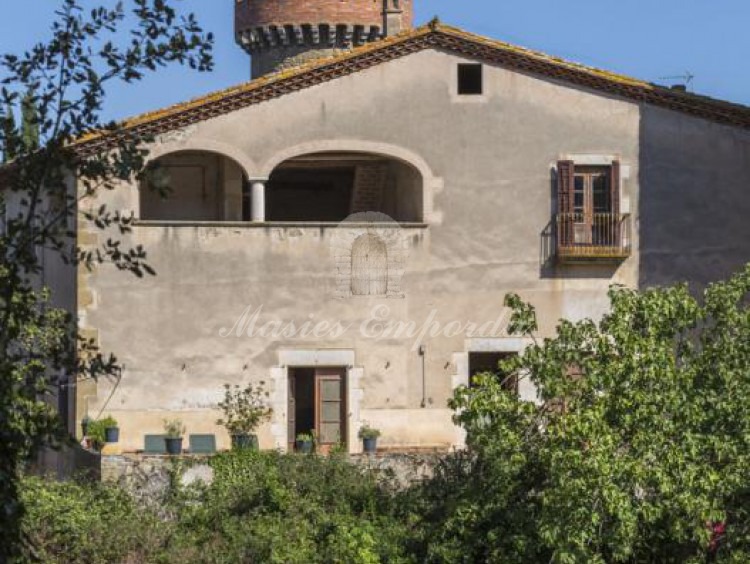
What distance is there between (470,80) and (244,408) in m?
7.03

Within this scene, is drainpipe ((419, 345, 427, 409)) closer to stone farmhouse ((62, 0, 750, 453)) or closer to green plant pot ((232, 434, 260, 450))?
stone farmhouse ((62, 0, 750, 453))

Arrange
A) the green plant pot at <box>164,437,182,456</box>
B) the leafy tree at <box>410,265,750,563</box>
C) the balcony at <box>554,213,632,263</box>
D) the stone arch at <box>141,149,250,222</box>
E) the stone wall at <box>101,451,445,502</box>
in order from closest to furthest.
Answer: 1. the leafy tree at <box>410,265,750,563</box>
2. the stone wall at <box>101,451,445,502</box>
3. the green plant pot at <box>164,437,182,456</box>
4. the balcony at <box>554,213,632,263</box>
5. the stone arch at <box>141,149,250,222</box>

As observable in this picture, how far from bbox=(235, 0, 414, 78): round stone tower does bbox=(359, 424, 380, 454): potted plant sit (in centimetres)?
2074

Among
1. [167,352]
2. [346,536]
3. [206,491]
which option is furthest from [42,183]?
[167,352]

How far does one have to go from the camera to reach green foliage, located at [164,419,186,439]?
32.5 m

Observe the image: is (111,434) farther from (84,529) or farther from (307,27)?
(307,27)

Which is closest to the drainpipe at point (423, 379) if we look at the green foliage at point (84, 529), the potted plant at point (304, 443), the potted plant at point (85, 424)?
the potted plant at point (304, 443)

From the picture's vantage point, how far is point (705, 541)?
23.9 m

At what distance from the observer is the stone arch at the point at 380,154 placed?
34188 mm

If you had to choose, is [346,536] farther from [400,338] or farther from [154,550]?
[400,338]

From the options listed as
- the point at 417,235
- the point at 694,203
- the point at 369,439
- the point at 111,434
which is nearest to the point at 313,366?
the point at 369,439

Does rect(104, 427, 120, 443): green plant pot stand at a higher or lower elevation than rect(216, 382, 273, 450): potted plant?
lower

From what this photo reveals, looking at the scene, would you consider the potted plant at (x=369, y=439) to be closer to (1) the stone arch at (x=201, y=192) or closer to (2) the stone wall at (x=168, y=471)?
(2) the stone wall at (x=168, y=471)

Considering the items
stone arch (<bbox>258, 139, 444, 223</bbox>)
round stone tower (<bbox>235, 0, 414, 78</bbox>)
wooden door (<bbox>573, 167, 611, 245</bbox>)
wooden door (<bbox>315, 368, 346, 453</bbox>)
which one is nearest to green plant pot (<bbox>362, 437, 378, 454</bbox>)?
wooden door (<bbox>315, 368, 346, 453</bbox>)
